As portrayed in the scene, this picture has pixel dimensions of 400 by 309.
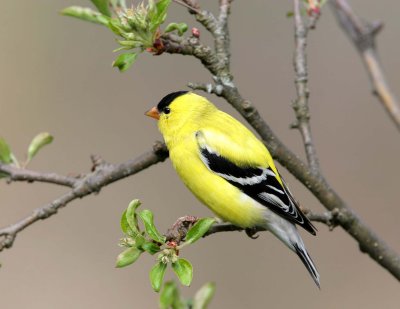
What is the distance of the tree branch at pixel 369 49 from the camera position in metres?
1.04

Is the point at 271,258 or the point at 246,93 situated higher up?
the point at 246,93

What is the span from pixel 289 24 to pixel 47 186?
6.12 feet

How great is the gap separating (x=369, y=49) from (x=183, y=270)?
2.52 ft

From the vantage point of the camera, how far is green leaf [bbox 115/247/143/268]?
1.55 m

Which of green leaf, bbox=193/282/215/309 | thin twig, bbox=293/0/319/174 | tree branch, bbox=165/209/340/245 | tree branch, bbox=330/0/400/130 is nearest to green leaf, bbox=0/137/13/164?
tree branch, bbox=165/209/340/245

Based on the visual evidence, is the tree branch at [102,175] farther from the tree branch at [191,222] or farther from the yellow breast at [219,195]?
the yellow breast at [219,195]

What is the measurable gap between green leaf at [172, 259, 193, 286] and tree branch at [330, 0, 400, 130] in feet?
2.20

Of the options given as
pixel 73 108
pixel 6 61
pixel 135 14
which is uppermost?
pixel 6 61

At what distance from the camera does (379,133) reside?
421 cm

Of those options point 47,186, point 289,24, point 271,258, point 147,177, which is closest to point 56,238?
point 47,186

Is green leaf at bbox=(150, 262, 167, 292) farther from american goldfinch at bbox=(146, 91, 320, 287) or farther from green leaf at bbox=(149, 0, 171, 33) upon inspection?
american goldfinch at bbox=(146, 91, 320, 287)

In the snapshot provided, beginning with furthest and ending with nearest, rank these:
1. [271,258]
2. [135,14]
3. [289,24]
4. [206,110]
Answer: [289,24]
[271,258]
[206,110]
[135,14]

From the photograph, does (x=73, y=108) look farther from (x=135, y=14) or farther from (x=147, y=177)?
(x=135, y=14)

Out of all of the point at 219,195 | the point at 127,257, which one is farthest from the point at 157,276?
the point at 219,195
